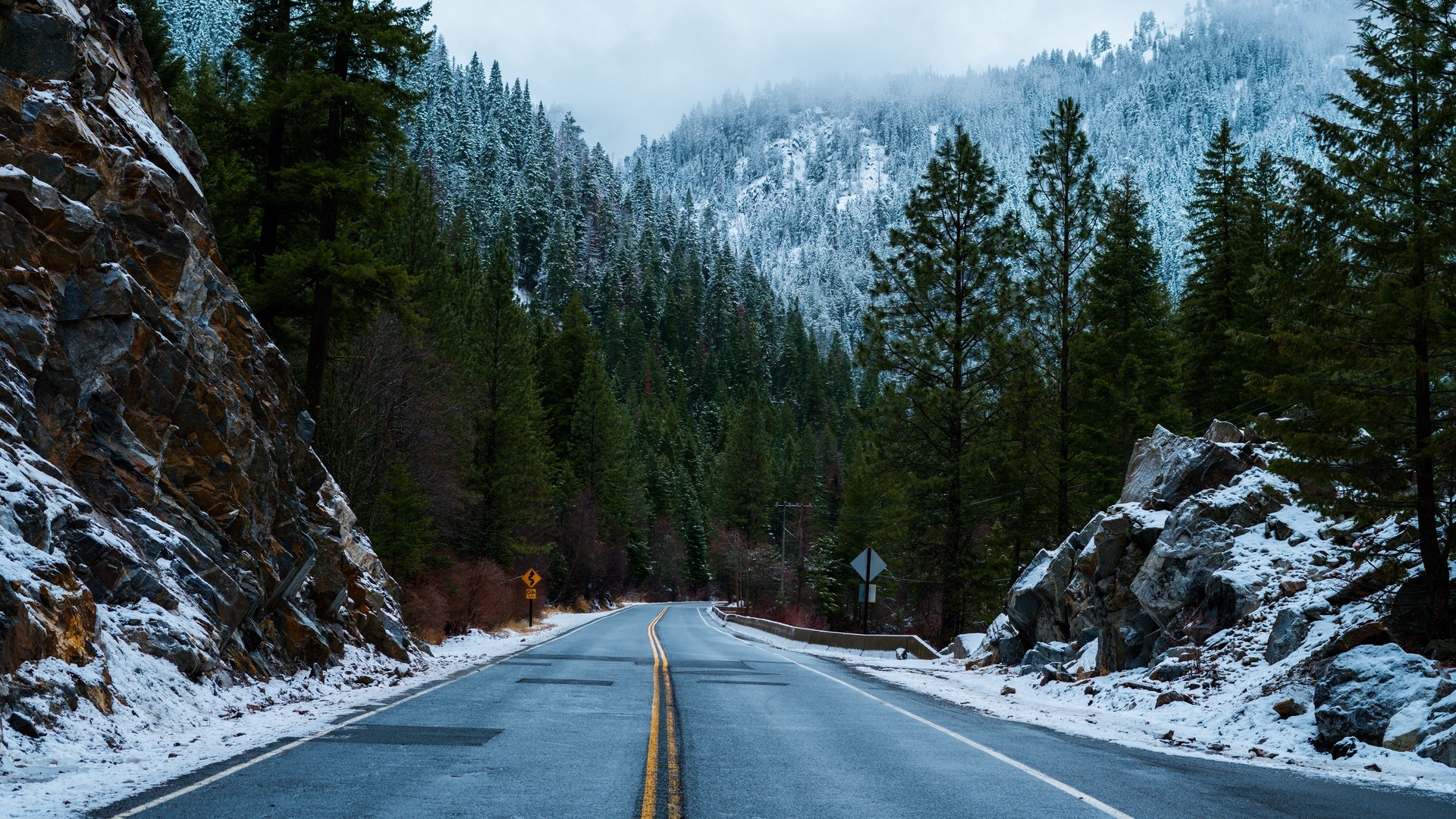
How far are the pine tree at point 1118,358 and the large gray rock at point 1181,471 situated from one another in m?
8.31

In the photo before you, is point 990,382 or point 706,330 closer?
point 990,382

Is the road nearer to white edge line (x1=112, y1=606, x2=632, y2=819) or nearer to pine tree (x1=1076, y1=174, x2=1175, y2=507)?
white edge line (x1=112, y1=606, x2=632, y2=819)

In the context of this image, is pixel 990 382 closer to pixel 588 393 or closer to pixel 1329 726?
pixel 1329 726

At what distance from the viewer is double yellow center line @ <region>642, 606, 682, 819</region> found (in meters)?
7.40

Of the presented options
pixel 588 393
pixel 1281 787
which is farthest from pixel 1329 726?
pixel 588 393

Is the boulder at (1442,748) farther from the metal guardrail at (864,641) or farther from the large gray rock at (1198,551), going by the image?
the metal guardrail at (864,641)

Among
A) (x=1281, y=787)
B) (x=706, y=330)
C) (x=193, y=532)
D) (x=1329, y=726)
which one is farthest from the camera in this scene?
(x=706, y=330)

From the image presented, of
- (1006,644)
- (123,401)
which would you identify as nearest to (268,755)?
(123,401)

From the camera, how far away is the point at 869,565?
30031mm

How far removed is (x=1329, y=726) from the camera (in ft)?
35.6

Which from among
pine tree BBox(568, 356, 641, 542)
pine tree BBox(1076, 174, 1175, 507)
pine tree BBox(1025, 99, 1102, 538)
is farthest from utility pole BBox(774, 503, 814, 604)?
pine tree BBox(1025, 99, 1102, 538)

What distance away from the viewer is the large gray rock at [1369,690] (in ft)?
34.5

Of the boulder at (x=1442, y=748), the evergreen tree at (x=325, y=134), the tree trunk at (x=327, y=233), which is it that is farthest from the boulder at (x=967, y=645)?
the tree trunk at (x=327, y=233)

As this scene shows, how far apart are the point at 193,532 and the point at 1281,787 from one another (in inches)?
543
